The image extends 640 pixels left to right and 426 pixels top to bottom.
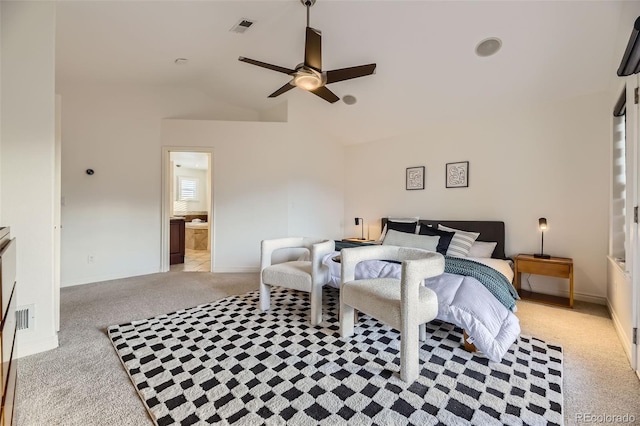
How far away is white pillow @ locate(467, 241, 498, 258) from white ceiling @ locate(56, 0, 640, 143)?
1.83m

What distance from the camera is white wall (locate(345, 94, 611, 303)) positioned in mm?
3271

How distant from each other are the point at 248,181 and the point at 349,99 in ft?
6.89

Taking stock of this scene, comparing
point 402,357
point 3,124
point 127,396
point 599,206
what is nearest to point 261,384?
point 127,396

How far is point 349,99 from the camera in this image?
4.33m

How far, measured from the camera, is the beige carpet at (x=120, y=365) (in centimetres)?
157

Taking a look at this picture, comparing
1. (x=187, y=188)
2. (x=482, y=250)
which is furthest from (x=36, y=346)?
(x=187, y=188)

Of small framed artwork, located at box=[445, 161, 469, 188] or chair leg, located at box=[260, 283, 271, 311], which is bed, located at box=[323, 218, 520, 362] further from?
small framed artwork, located at box=[445, 161, 469, 188]

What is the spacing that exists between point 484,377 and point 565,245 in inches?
101

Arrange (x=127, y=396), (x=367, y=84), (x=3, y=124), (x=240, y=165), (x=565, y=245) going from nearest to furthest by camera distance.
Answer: (x=127, y=396)
(x=3, y=124)
(x=565, y=245)
(x=367, y=84)
(x=240, y=165)

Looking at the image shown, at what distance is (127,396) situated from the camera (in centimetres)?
167

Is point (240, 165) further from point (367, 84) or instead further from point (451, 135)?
point (451, 135)

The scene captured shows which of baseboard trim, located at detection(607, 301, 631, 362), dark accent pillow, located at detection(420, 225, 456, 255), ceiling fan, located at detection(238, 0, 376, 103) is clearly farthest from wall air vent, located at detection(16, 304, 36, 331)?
baseboard trim, located at detection(607, 301, 631, 362)

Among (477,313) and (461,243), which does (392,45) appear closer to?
(461,243)

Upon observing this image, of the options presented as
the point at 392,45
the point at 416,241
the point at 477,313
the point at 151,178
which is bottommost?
the point at 477,313
